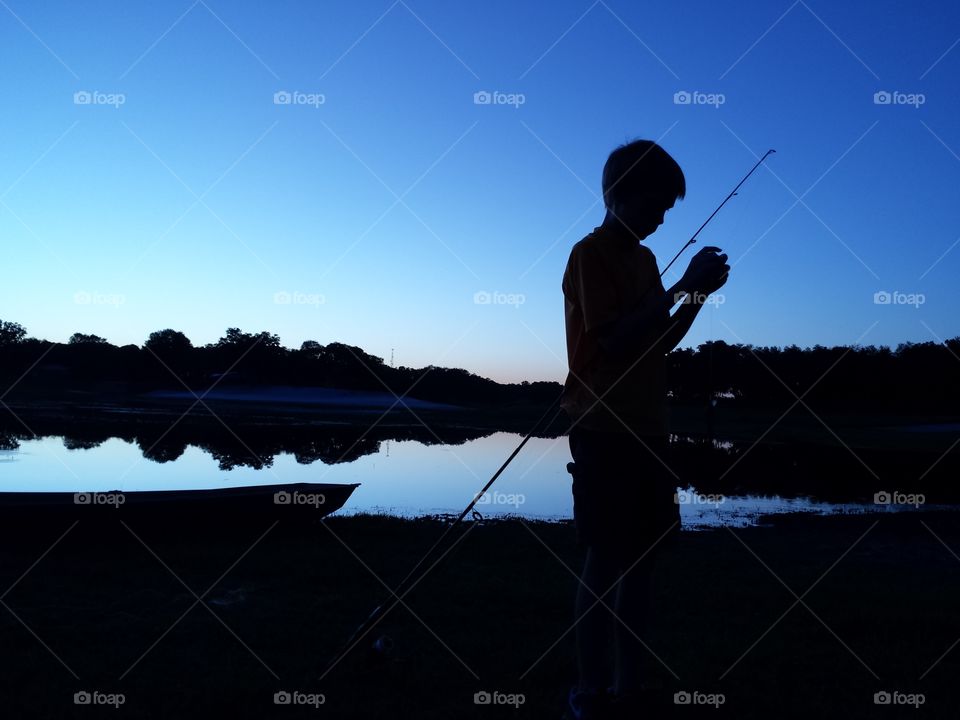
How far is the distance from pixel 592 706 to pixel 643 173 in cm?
184

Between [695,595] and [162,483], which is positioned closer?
[695,595]

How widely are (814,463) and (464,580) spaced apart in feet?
65.5

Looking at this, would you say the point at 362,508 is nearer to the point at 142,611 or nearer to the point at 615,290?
the point at 142,611

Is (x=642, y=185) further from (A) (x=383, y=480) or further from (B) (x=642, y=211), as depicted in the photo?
(A) (x=383, y=480)

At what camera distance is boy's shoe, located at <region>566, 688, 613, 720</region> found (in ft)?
8.00

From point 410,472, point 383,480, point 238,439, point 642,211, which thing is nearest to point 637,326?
point 642,211

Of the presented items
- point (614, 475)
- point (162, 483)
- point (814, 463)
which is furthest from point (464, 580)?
point (814, 463)

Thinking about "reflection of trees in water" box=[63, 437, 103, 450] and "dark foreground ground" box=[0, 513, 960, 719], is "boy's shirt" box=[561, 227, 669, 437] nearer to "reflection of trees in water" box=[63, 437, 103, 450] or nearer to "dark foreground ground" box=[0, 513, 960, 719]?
"dark foreground ground" box=[0, 513, 960, 719]

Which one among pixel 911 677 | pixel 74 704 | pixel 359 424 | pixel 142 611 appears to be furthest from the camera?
pixel 359 424

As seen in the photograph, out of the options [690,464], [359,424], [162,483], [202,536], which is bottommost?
[202,536]

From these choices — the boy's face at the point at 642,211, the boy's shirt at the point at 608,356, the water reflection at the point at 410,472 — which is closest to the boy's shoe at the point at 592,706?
the boy's shirt at the point at 608,356

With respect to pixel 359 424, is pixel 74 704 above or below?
below

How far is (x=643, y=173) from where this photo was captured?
8.48 ft

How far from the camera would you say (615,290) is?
2559 millimetres
